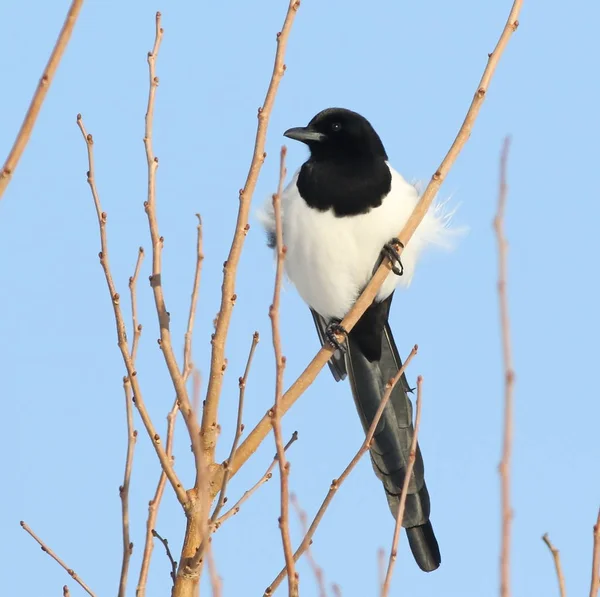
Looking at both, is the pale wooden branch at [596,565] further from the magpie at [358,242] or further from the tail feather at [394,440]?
the magpie at [358,242]

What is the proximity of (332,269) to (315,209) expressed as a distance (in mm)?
284

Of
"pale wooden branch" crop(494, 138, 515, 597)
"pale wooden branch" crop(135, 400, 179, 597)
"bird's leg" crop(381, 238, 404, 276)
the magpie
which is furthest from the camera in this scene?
the magpie

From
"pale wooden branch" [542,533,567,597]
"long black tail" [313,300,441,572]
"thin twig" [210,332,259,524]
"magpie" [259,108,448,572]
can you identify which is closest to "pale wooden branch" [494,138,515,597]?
"pale wooden branch" [542,533,567,597]

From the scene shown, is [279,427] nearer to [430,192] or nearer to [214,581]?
[214,581]

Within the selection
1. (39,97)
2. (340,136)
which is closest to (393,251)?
(340,136)

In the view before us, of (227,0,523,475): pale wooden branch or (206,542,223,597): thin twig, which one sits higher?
(227,0,523,475): pale wooden branch

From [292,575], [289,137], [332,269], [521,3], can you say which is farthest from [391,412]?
[292,575]

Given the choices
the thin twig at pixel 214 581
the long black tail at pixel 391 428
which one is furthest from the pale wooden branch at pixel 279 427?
the long black tail at pixel 391 428

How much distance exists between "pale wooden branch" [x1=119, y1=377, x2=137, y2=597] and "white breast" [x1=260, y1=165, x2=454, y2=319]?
2046mm

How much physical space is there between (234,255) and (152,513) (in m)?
0.67

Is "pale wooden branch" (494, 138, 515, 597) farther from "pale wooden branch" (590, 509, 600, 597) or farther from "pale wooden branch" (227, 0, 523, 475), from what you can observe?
"pale wooden branch" (227, 0, 523, 475)

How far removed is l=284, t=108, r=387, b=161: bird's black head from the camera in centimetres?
483

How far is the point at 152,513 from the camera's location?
258 centimetres

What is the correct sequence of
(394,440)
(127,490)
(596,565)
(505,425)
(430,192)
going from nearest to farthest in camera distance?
1. (505,425)
2. (596,565)
3. (127,490)
4. (430,192)
5. (394,440)
